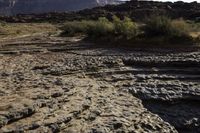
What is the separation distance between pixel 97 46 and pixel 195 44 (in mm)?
5592

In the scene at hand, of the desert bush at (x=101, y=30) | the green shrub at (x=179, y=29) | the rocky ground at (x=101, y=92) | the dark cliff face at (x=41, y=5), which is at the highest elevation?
the green shrub at (x=179, y=29)

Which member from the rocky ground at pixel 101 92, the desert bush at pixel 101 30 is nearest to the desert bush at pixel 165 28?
the desert bush at pixel 101 30

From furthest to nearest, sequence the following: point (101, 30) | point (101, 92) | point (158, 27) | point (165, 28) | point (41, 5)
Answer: point (41, 5), point (101, 30), point (158, 27), point (165, 28), point (101, 92)

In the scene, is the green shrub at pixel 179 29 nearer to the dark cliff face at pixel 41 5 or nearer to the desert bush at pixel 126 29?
the desert bush at pixel 126 29

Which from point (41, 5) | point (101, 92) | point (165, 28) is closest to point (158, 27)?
point (165, 28)

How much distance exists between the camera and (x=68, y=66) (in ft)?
62.2

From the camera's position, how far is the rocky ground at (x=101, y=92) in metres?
11.5

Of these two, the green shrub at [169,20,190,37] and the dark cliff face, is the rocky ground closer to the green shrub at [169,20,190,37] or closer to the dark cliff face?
the green shrub at [169,20,190,37]

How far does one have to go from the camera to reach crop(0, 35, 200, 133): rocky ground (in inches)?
452

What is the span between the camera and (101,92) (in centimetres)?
1484

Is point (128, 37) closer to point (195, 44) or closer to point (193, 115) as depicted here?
point (195, 44)

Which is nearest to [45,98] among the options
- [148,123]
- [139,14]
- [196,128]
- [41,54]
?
[148,123]

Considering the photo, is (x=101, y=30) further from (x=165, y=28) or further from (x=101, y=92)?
(x=101, y=92)

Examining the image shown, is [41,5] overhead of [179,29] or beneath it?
beneath
